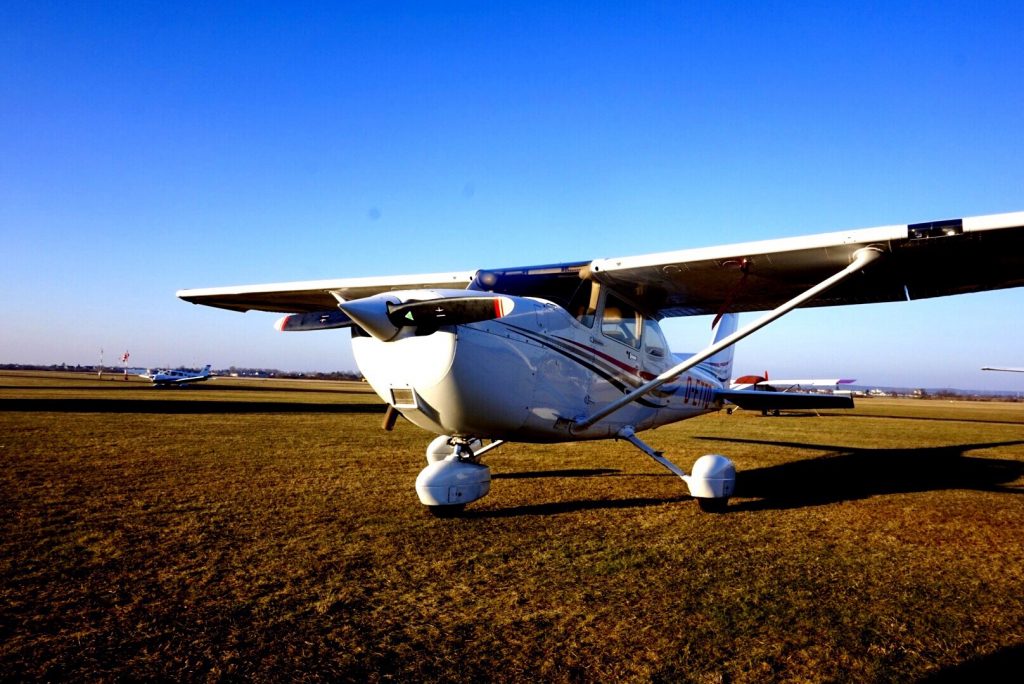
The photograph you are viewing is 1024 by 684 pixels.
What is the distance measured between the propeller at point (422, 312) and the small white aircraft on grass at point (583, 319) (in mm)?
11

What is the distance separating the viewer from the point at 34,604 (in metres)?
2.90

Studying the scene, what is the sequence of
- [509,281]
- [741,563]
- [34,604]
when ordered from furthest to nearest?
[509,281], [741,563], [34,604]

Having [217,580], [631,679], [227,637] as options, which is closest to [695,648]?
[631,679]

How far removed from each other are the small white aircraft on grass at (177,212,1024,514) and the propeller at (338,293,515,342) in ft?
0.04

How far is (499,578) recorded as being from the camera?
3520 mm

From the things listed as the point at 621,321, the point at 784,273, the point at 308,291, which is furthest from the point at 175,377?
the point at 784,273

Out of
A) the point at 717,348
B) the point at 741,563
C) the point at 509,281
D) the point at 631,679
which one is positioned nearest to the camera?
the point at 631,679

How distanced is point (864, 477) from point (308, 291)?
319 inches

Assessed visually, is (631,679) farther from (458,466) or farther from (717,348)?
(717,348)

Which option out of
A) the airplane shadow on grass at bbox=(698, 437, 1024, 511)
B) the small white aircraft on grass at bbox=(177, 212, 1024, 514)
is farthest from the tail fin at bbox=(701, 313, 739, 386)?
the small white aircraft on grass at bbox=(177, 212, 1024, 514)

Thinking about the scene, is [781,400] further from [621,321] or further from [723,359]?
[621,321]

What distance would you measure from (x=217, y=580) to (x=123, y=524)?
1809mm

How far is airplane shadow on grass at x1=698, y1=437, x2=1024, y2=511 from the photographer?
6543 mm

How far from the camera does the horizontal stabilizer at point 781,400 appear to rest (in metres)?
7.82
